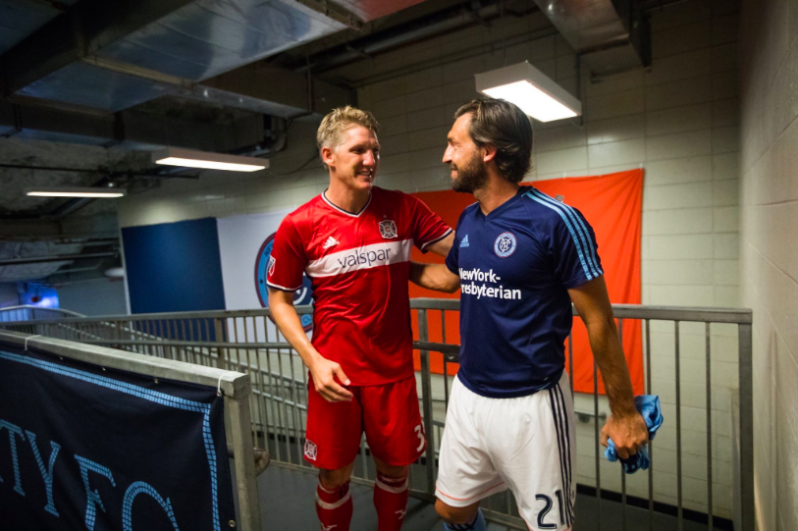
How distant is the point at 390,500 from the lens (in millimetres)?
1957

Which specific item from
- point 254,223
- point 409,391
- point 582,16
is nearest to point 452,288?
point 409,391

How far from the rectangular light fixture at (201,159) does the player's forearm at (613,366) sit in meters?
4.84

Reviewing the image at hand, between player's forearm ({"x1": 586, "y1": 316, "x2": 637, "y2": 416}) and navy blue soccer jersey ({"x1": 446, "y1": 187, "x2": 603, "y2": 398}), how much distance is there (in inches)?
4.9

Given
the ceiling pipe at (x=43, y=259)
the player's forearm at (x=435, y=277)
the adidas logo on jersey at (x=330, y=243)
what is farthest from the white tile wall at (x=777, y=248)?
the ceiling pipe at (x=43, y=259)

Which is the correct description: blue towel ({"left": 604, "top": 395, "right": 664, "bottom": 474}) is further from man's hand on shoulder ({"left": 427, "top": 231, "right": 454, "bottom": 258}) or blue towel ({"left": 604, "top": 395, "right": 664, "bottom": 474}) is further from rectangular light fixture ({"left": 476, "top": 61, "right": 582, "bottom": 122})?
rectangular light fixture ({"left": 476, "top": 61, "right": 582, "bottom": 122})

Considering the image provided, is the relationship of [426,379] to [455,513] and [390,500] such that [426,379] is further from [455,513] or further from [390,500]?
[455,513]

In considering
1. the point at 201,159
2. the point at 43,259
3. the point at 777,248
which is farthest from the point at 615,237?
the point at 43,259

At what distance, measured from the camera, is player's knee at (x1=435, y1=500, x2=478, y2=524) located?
160cm

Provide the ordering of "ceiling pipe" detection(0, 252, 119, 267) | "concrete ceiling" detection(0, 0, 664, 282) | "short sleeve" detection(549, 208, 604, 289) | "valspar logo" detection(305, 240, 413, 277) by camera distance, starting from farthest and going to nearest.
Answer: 1. "ceiling pipe" detection(0, 252, 119, 267)
2. "concrete ceiling" detection(0, 0, 664, 282)
3. "valspar logo" detection(305, 240, 413, 277)
4. "short sleeve" detection(549, 208, 604, 289)

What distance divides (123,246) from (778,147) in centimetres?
1114

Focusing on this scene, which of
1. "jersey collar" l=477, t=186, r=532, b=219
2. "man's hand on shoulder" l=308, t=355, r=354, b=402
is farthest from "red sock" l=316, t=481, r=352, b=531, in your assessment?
"jersey collar" l=477, t=186, r=532, b=219

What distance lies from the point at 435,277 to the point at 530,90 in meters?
2.22

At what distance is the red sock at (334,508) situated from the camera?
1918 millimetres

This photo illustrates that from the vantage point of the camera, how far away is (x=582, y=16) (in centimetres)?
330
